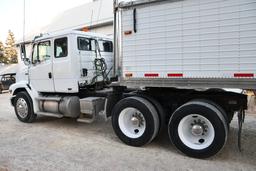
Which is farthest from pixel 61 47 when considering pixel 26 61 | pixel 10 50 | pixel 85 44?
pixel 10 50

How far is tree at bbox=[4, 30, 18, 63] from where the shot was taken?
127ft

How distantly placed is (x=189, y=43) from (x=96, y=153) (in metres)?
2.73

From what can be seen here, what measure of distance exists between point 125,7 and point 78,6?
42.8 feet

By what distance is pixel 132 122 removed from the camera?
5.04 m

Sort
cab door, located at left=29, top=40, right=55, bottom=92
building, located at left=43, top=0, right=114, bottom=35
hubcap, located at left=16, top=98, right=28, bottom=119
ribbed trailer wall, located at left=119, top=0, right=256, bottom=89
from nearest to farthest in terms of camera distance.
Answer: ribbed trailer wall, located at left=119, top=0, right=256, bottom=89 < cab door, located at left=29, top=40, right=55, bottom=92 < hubcap, located at left=16, top=98, right=28, bottom=119 < building, located at left=43, top=0, right=114, bottom=35

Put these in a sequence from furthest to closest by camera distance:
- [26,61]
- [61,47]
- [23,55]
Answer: [26,61] → [23,55] → [61,47]

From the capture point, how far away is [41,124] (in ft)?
22.7

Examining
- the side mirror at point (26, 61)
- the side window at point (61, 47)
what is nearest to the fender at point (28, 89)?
the side mirror at point (26, 61)

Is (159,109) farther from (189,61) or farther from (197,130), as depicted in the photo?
(189,61)

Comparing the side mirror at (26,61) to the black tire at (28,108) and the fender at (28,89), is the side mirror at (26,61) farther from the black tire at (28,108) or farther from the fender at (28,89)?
the black tire at (28,108)

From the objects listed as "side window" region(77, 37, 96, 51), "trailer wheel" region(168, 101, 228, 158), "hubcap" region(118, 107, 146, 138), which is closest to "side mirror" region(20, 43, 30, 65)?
"side window" region(77, 37, 96, 51)

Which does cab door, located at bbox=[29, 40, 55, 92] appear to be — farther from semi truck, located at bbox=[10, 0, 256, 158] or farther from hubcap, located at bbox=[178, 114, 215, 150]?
hubcap, located at bbox=[178, 114, 215, 150]

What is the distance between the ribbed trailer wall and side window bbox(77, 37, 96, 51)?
168 centimetres

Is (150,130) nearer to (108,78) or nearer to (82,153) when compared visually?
(82,153)
